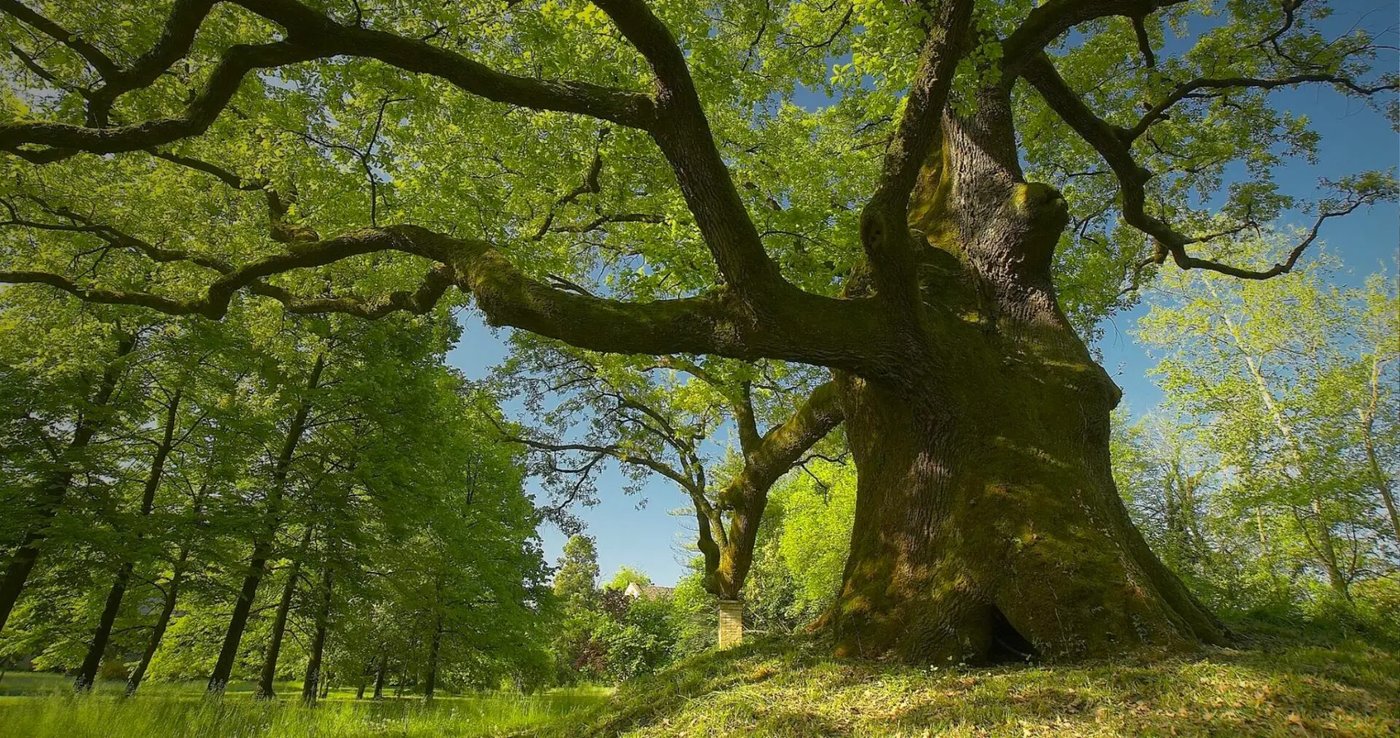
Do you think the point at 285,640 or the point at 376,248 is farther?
the point at 285,640

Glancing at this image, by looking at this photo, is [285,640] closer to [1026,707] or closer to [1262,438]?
[1026,707]

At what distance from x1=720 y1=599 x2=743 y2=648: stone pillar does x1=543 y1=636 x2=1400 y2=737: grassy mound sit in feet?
20.0

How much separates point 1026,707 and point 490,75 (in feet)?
16.8

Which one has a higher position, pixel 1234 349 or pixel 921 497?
pixel 1234 349

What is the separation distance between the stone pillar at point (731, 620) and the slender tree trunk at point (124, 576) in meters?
9.30

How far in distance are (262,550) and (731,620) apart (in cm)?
884

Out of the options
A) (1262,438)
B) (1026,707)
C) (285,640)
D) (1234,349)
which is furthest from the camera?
(285,640)

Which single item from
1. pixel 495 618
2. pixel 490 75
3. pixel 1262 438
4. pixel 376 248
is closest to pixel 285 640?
pixel 495 618

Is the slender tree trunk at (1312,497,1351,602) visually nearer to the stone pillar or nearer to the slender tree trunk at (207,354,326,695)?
the stone pillar

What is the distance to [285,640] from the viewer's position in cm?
1906

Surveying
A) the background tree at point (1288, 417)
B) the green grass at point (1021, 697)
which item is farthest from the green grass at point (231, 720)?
the background tree at point (1288, 417)

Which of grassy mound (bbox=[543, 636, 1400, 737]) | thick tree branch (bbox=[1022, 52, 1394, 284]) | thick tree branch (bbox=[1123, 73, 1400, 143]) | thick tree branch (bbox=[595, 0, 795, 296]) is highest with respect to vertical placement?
thick tree branch (bbox=[1123, 73, 1400, 143])

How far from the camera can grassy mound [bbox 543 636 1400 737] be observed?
2.71 meters

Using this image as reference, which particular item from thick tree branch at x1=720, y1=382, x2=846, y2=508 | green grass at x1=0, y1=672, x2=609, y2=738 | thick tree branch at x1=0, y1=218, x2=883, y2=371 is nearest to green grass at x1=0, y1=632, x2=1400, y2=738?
green grass at x1=0, y1=672, x2=609, y2=738
